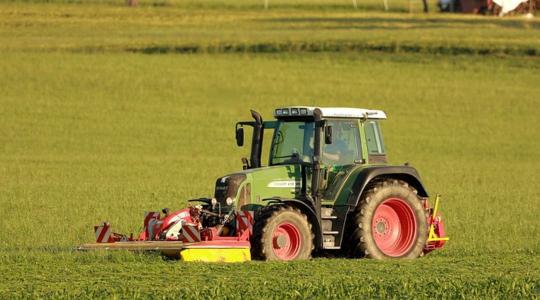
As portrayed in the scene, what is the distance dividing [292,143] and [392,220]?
1.53 m

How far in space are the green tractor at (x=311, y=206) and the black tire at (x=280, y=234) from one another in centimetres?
1

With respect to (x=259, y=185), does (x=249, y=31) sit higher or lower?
higher

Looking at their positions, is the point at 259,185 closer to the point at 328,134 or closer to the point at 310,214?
the point at 310,214

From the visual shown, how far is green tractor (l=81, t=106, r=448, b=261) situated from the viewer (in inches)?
509

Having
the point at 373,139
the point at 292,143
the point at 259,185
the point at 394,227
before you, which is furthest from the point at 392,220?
the point at 259,185

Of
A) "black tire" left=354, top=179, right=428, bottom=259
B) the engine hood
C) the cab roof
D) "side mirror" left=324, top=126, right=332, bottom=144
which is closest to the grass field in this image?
"black tire" left=354, top=179, right=428, bottom=259

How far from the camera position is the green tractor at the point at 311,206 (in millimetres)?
12922

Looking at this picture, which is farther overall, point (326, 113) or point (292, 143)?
point (292, 143)

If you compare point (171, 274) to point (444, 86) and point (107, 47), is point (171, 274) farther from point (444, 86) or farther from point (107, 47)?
point (107, 47)

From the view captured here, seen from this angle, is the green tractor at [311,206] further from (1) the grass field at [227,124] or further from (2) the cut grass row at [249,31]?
(2) the cut grass row at [249,31]

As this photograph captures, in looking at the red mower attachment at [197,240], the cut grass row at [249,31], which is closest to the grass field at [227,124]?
the cut grass row at [249,31]

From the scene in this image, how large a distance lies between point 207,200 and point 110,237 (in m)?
1.19

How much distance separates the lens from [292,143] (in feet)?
46.4

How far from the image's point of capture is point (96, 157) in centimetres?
3030
